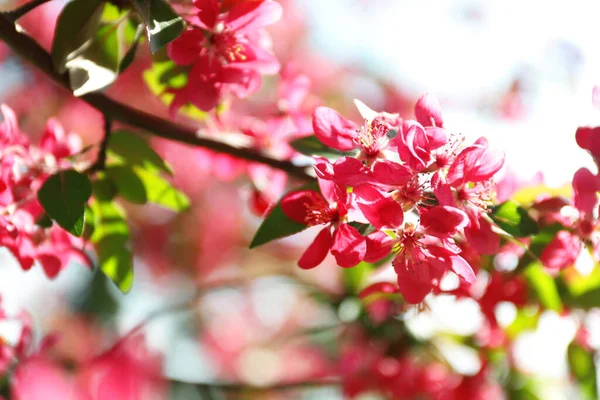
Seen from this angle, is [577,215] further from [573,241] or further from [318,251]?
[318,251]

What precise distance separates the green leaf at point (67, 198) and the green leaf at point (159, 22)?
21 centimetres

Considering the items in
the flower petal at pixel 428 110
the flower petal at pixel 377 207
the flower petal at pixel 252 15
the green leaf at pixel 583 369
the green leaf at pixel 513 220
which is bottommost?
the green leaf at pixel 583 369

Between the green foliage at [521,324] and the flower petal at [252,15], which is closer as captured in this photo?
the flower petal at [252,15]

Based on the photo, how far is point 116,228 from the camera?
932 mm

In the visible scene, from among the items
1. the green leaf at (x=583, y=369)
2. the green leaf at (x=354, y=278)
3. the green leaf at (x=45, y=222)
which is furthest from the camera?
the green leaf at (x=354, y=278)

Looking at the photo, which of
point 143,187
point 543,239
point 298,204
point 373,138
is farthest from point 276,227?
point 543,239

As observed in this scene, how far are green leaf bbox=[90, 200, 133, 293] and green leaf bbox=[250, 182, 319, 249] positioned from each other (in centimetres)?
24

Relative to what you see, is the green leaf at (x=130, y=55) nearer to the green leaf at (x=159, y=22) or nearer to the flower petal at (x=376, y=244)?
the green leaf at (x=159, y=22)

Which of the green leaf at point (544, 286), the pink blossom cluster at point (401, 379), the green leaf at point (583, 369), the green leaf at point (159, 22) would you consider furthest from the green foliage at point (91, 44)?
the green leaf at point (583, 369)

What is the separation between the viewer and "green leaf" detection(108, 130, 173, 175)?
2.95 feet

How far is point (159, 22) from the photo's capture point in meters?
0.72

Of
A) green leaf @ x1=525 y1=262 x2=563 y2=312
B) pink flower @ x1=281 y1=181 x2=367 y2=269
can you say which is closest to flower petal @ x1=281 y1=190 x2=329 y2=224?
pink flower @ x1=281 y1=181 x2=367 y2=269

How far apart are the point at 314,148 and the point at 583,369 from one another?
0.70m

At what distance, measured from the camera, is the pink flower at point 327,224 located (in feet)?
2.21
